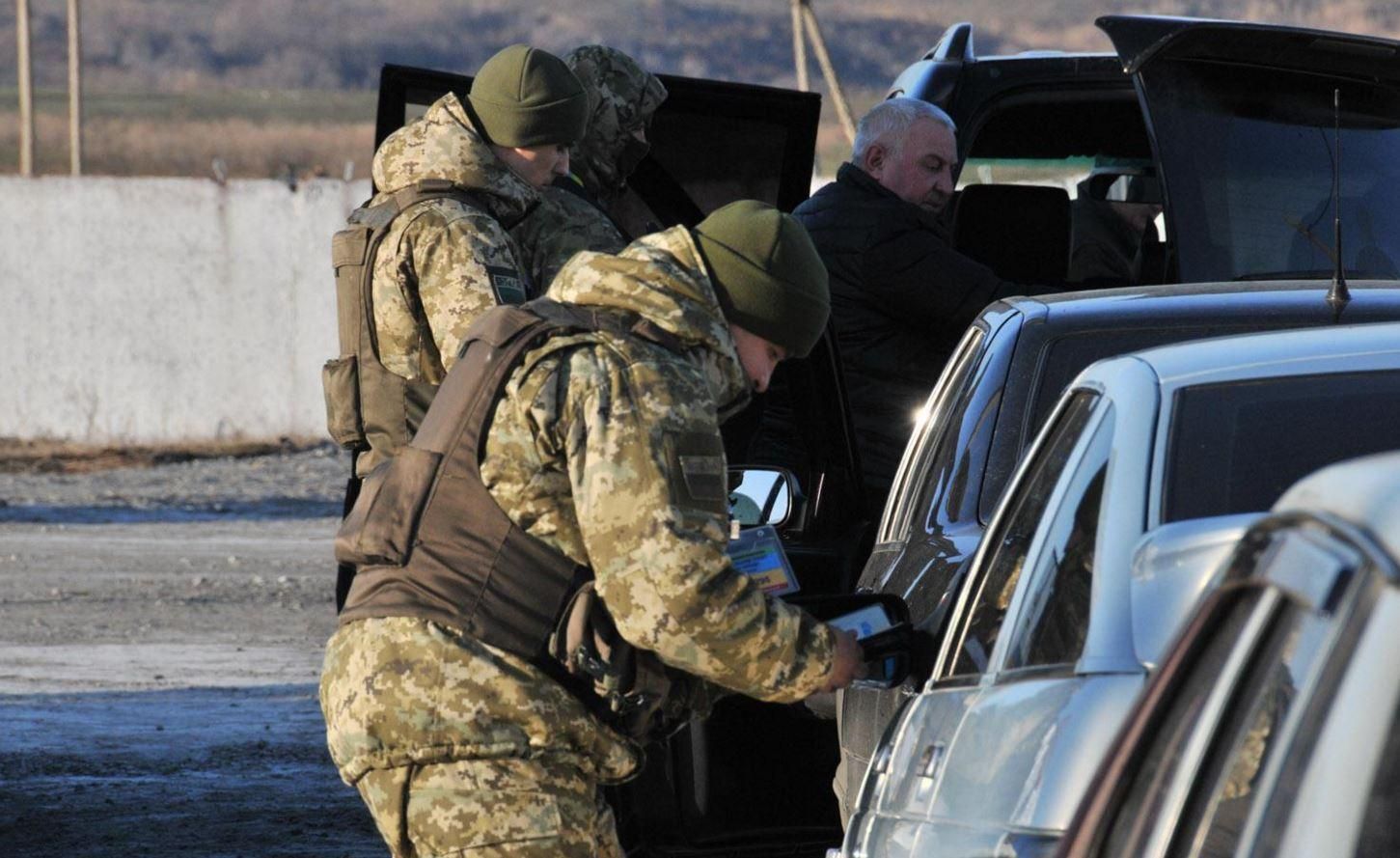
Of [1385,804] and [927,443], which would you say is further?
[927,443]

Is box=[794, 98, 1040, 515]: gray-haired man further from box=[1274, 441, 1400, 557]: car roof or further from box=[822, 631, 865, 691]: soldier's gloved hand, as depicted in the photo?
box=[1274, 441, 1400, 557]: car roof

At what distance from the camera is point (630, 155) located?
6.54m

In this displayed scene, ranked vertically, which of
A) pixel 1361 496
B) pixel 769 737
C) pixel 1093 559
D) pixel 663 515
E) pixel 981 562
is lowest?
pixel 769 737

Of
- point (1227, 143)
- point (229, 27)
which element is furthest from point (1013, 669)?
point (229, 27)

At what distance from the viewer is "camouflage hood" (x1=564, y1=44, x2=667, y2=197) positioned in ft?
20.7

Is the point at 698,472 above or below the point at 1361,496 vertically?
below

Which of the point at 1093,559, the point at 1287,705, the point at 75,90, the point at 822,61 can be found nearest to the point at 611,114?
the point at 1093,559

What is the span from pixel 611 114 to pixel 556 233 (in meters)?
0.45

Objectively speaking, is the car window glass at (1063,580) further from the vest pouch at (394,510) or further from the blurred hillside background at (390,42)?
the blurred hillside background at (390,42)

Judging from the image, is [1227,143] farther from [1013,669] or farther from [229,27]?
[229,27]

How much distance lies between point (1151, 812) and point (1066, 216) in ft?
18.9

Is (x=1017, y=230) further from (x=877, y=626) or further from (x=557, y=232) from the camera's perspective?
(x=877, y=626)

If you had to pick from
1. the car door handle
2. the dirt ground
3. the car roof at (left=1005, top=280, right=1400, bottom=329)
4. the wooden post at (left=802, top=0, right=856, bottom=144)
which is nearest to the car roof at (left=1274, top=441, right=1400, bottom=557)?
the car door handle

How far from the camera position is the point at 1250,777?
78.7 inches
